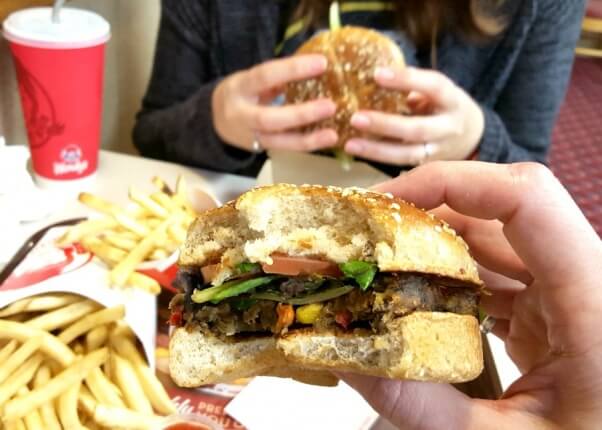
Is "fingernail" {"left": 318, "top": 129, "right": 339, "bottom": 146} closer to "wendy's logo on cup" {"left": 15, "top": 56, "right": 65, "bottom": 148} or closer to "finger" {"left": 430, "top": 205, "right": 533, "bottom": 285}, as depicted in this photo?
"finger" {"left": 430, "top": 205, "right": 533, "bottom": 285}

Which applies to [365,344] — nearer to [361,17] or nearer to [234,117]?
[234,117]

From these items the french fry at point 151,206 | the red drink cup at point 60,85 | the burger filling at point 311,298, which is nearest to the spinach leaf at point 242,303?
the burger filling at point 311,298

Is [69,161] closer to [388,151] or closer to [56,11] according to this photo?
[56,11]

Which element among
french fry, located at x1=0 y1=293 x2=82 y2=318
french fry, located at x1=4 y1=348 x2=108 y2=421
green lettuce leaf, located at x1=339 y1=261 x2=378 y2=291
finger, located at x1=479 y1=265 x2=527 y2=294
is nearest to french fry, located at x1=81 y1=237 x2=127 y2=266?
french fry, located at x1=0 y1=293 x2=82 y2=318

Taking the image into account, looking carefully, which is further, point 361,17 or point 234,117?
point 361,17

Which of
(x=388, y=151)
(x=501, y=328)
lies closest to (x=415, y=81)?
(x=388, y=151)

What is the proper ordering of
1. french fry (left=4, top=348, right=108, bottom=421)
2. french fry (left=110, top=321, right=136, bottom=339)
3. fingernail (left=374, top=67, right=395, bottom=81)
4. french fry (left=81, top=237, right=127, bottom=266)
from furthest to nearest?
fingernail (left=374, top=67, right=395, bottom=81) < french fry (left=81, top=237, right=127, bottom=266) < french fry (left=110, top=321, right=136, bottom=339) < french fry (left=4, top=348, right=108, bottom=421)

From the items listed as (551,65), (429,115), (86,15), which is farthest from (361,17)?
(86,15)
